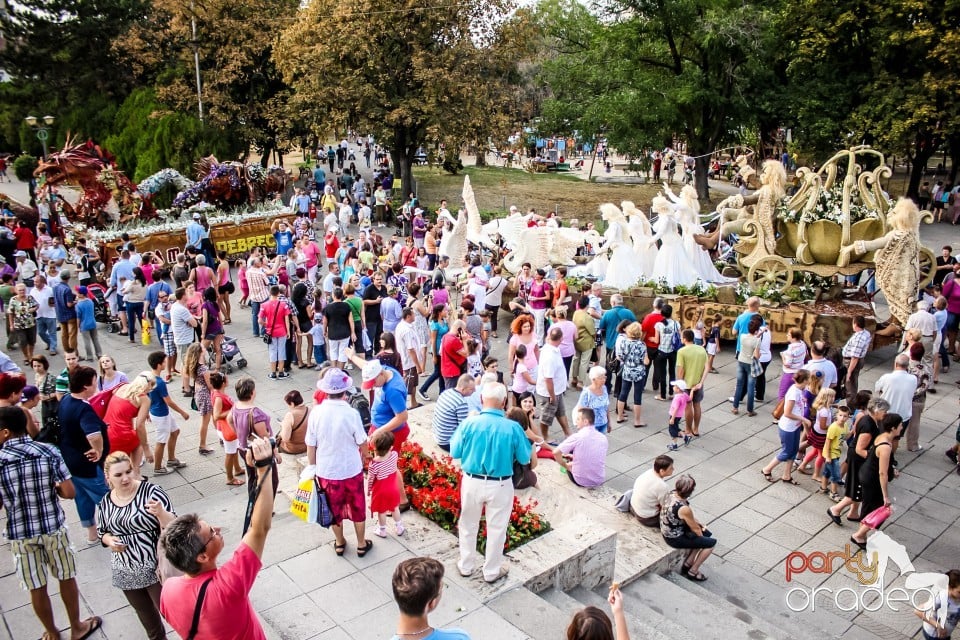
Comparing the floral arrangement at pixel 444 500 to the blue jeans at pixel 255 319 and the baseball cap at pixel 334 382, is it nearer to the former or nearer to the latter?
the baseball cap at pixel 334 382

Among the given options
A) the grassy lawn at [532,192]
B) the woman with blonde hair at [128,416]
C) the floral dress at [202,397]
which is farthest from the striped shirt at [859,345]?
the grassy lawn at [532,192]

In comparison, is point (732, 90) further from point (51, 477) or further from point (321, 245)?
point (51, 477)

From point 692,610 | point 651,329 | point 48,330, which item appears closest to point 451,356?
point 651,329

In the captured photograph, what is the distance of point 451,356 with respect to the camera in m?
8.93

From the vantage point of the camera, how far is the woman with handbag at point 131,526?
4.46 meters

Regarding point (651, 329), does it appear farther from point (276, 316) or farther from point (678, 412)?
point (276, 316)

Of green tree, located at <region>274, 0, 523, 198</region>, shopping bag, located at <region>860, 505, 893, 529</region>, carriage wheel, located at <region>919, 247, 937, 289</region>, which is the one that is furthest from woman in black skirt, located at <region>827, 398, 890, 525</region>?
green tree, located at <region>274, 0, 523, 198</region>

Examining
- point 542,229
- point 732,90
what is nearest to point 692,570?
point 542,229

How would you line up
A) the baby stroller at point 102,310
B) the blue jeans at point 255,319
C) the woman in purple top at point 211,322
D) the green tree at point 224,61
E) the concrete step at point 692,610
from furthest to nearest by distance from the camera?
the green tree at point 224,61 → the baby stroller at point 102,310 → the blue jeans at point 255,319 → the woman in purple top at point 211,322 → the concrete step at point 692,610

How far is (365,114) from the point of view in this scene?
2270cm

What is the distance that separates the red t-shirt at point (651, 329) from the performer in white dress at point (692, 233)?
3499 mm

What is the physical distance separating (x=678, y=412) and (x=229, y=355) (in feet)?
21.1

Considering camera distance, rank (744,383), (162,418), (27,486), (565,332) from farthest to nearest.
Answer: (744,383) → (565,332) → (162,418) → (27,486)

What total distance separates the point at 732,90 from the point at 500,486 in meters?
23.2
